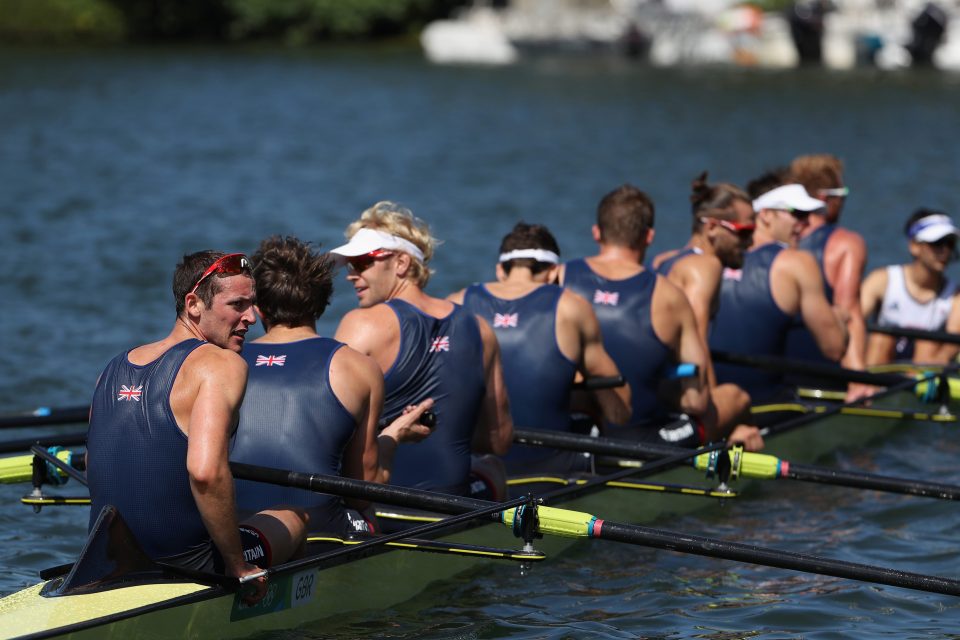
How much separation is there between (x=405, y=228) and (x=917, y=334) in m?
5.26

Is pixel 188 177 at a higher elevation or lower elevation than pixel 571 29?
lower

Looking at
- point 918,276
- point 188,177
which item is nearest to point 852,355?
point 918,276

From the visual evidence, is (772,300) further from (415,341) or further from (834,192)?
(415,341)

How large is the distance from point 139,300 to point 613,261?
8.48 m

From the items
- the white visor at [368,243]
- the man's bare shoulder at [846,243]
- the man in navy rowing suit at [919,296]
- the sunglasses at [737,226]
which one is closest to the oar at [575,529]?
the white visor at [368,243]

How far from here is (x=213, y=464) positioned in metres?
5.02

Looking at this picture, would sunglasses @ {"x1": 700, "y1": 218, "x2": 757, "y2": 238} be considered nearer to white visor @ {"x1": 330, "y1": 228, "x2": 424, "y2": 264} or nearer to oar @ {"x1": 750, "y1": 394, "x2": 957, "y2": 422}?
oar @ {"x1": 750, "y1": 394, "x2": 957, "y2": 422}

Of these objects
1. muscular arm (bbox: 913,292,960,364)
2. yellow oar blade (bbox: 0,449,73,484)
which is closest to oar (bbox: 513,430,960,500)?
yellow oar blade (bbox: 0,449,73,484)

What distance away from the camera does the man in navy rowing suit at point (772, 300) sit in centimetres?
938

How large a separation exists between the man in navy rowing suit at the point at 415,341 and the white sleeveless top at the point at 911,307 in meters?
5.06

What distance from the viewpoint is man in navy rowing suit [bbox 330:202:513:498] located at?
6707mm

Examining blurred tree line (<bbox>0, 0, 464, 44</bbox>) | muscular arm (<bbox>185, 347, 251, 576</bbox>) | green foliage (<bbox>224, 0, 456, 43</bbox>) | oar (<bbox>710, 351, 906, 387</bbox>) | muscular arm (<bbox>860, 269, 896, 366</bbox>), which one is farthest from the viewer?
green foliage (<bbox>224, 0, 456, 43</bbox>)

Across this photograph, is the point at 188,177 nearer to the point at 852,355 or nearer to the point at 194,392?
the point at 852,355

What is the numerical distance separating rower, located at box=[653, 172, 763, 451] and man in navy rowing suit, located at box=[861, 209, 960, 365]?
244 cm
